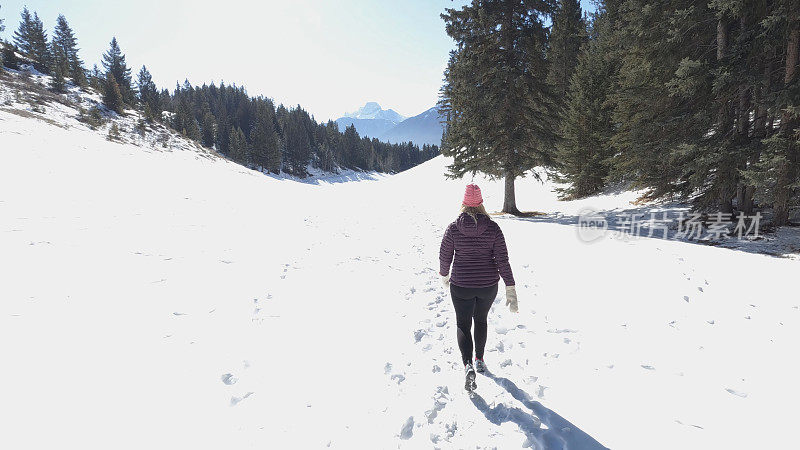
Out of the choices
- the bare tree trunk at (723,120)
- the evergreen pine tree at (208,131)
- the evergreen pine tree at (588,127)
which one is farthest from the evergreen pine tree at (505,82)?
the evergreen pine tree at (208,131)

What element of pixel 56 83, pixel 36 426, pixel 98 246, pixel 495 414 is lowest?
pixel 495 414

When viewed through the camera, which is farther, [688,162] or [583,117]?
[583,117]

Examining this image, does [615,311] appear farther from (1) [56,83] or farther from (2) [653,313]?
(1) [56,83]

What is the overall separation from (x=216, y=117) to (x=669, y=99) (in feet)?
367

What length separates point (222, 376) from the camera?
13.0ft

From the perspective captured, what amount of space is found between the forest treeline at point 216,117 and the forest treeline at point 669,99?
51.0m

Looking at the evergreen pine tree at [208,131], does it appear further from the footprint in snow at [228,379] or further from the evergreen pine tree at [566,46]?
the footprint in snow at [228,379]

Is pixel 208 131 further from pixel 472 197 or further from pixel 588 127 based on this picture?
pixel 472 197

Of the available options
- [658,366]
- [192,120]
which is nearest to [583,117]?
[658,366]

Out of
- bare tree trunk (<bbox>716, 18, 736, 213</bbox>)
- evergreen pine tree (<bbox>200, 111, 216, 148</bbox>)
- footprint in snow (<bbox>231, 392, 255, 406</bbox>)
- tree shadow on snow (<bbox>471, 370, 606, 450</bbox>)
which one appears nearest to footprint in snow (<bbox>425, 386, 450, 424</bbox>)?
tree shadow on snow (<bbox>471, 370, 606, 450</bbox>)

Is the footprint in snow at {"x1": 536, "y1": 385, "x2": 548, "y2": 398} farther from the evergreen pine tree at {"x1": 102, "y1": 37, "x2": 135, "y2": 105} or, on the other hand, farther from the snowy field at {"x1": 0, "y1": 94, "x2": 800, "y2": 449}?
the evergreen pine tree at {"x1": 102, "y1": 37, "x2": 135, "y2": 105}

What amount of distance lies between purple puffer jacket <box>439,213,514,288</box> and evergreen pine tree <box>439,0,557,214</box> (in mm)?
12836

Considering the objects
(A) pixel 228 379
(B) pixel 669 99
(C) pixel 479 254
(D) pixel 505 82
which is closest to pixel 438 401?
(C) pixel 479 254

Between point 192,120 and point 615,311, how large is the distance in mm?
84505
